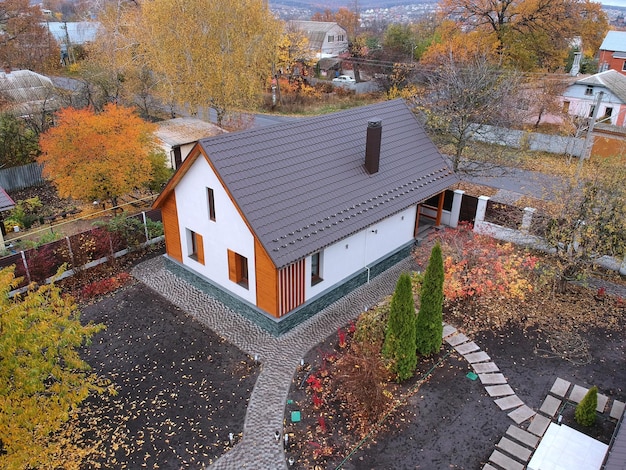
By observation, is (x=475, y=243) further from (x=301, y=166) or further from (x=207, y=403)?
(x=207, y=403)

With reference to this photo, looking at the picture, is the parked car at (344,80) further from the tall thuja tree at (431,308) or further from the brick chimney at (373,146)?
the tall thuja tree at (431,308)

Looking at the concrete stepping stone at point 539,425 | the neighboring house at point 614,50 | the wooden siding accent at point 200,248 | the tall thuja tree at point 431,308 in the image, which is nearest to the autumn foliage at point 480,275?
the tall thuja tree at point 431,308

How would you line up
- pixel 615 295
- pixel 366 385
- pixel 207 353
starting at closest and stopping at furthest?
pixel 366 385 → pixel 207 353 → pixel 615 295

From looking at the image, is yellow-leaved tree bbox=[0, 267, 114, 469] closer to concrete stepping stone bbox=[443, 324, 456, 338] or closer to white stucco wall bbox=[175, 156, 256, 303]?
white stucco wall bbox=[175, 156, 256, 303]

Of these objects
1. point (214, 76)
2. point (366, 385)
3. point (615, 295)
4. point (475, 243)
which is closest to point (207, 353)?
point (366, 385)

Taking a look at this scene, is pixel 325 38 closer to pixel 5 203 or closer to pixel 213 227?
pixel 5 203

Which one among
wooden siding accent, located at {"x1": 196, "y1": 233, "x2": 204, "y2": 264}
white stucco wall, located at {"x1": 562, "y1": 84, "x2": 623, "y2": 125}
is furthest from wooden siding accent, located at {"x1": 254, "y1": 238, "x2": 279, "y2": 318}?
white stucco wall, located at {"x1": 562, "y1": 84, "x2": 623, "y2": 125}

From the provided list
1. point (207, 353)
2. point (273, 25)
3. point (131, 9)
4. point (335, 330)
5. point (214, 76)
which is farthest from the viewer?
point (131, 9)
